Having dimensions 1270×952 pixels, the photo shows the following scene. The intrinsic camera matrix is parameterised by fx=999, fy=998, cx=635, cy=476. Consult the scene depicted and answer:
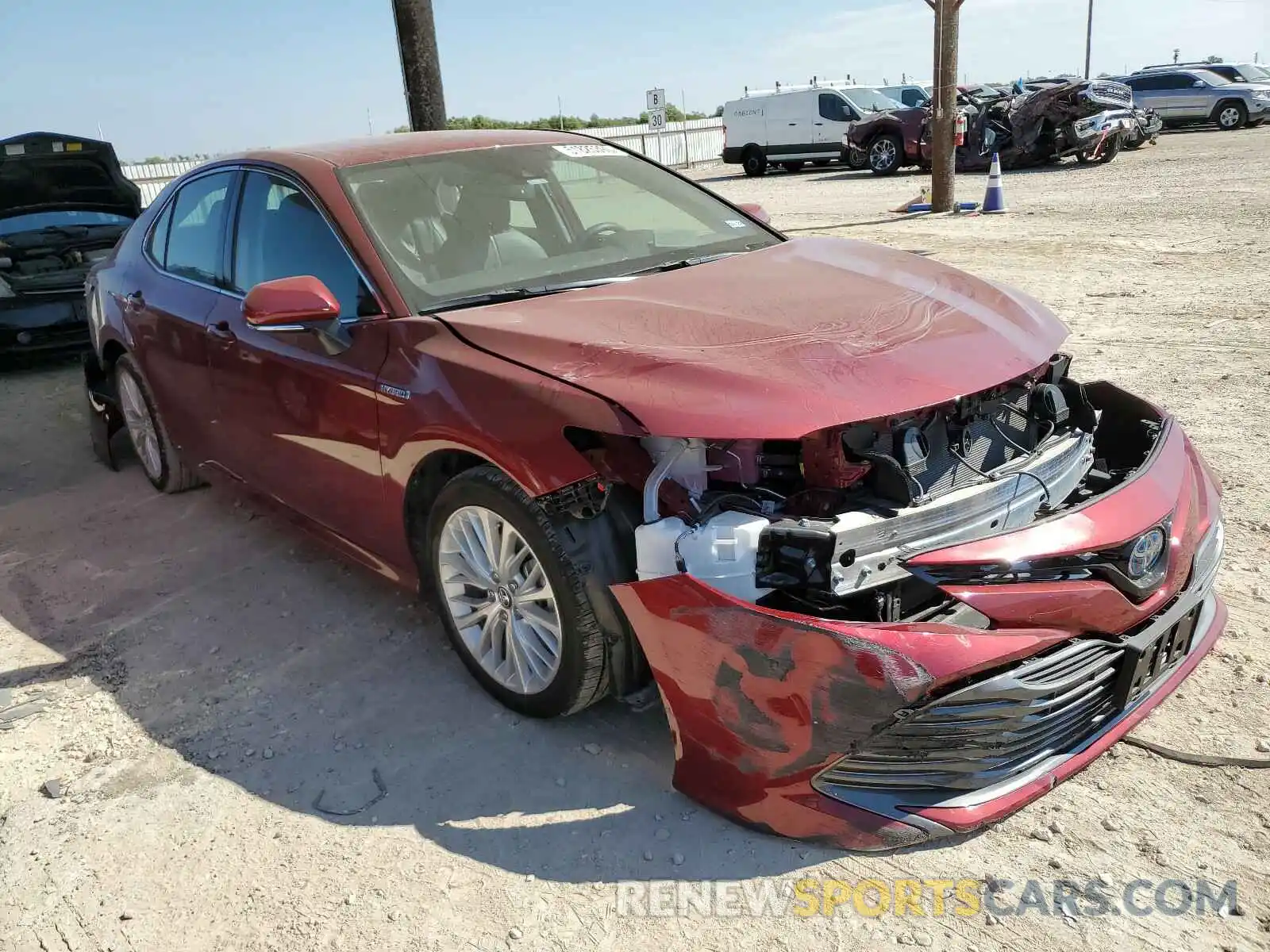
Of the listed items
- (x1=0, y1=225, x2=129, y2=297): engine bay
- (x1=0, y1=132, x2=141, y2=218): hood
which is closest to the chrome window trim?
(x1=0, y1=225, x2=129, y2=297): engine bay

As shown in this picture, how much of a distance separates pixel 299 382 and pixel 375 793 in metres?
1.46

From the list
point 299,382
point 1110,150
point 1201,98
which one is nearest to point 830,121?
point 1110,150

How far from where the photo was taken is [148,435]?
519cm

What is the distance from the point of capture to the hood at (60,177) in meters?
8.03

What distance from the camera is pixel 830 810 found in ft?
7.63

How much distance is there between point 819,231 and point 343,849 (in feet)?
37.8

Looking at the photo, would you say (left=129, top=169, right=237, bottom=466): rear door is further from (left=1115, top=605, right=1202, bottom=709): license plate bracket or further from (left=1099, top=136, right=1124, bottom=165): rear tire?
(left=1099, top=136, right=1124, bottom=165): rear tire

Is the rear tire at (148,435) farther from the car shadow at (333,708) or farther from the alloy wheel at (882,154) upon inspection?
the alloy wheel at (882,154)

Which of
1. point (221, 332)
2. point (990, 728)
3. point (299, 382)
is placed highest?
point (221, 332)

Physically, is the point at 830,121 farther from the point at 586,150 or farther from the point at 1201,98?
the point at 586,150

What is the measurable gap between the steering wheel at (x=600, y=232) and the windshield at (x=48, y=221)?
21.5ft

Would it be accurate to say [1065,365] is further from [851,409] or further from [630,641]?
[630,641]

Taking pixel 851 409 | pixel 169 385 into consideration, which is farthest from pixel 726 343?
pixel 169 385

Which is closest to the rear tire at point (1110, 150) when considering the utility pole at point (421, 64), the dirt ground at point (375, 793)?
the utility pole at point (421, 64)
